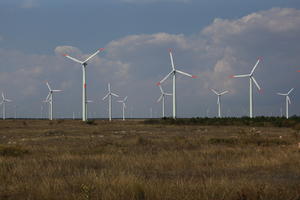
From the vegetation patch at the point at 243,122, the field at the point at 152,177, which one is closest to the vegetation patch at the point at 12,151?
the field at the point at 152,177

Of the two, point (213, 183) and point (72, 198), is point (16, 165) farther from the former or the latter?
point (213, 183)

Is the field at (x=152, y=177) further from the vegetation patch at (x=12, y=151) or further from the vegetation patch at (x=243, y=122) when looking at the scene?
the vegetation patch at (x=243, y=122)

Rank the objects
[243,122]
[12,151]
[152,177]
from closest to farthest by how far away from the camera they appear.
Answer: [152,177]
[12,151]
[243,122]

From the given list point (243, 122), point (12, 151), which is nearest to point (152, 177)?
point (12, 151)

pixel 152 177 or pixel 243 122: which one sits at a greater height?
pixel 243 122

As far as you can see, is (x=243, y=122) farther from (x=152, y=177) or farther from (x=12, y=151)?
(x=152, y=177)

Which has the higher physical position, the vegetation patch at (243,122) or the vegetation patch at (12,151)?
the vegetation patch at (243,122)

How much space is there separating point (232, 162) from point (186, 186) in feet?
23.5

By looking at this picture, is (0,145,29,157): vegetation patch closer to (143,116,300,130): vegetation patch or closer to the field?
the field

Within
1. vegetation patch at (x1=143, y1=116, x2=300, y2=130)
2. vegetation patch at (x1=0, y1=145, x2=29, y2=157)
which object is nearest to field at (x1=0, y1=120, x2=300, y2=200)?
vegetation patch at (x1=0, y1=145, x2=29, y2=157)

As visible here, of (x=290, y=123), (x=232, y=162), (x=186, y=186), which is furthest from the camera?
(x=290, y=123)

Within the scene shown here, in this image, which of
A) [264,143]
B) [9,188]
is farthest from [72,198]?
[264,143]

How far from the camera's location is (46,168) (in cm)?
1502

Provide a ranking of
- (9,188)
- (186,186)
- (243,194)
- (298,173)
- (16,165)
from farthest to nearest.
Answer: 1. (16,165)
2. (298,173)
3. (9,188)
4. (186,186)
5. (243,194)
